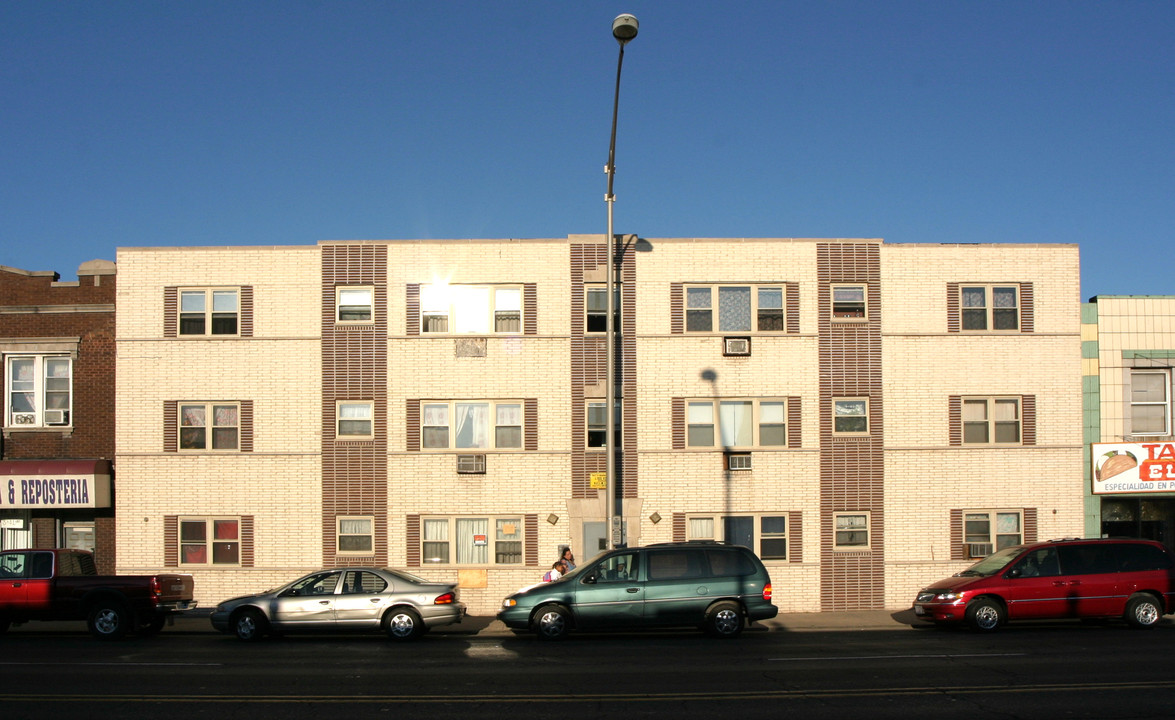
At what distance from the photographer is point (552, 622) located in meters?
17.1

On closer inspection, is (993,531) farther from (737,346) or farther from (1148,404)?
(737,346)

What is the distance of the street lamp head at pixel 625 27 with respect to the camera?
16.8m

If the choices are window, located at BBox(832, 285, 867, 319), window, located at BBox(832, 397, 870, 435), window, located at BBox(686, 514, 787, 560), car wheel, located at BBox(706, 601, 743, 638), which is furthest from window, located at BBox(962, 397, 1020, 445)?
car wheel, located at BBox(706, 601, 743, 638)

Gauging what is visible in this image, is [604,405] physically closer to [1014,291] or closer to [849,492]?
[849,492]

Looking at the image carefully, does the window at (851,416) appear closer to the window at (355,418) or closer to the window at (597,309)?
the window at (597,309)

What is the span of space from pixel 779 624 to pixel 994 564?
439cm

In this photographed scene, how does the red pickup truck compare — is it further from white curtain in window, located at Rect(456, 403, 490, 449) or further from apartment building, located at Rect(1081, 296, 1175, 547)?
apartment building, located at Rect(1081, 296, 1175, 547)

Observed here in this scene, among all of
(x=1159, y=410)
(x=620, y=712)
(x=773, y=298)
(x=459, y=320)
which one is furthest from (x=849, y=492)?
(x=620, y=712)

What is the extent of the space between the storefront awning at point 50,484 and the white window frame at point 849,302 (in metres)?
17.8

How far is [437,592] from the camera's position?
17781mm

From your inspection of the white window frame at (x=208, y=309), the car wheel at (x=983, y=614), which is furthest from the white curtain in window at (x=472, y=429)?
the car wheel at (x=983, y=614)

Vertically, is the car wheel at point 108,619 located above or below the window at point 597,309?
below

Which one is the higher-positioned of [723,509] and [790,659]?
[723,509]

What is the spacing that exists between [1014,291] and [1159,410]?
447 centimetres
